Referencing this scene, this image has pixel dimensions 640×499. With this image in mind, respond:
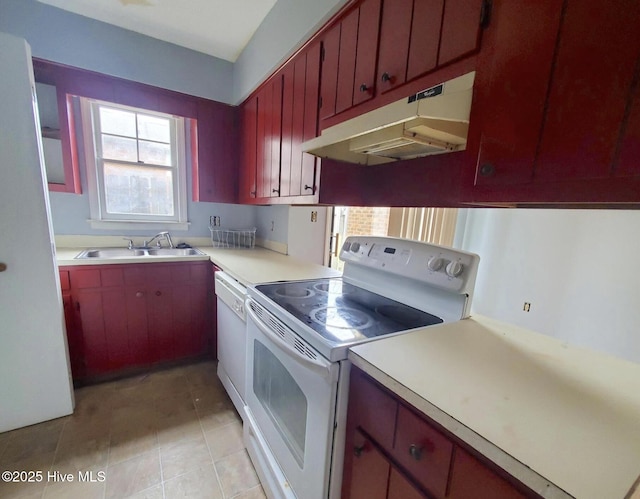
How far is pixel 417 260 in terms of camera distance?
113cm

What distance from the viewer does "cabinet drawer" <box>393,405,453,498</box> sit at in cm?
57

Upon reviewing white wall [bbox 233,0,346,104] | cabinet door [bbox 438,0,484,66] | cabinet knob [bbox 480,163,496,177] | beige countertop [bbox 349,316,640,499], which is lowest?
beige countertop [bbox 349,316,640,499]

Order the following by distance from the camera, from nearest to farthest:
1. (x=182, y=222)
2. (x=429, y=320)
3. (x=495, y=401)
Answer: (x=495, y=401) → (x=429, y=320) → (x=182, y=222)

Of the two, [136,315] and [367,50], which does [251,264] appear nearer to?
[136,315]

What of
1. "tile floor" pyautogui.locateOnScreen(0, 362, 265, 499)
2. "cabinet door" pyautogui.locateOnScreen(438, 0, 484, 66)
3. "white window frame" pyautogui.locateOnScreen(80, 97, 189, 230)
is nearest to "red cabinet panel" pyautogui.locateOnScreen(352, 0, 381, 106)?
"cabinet door" pyautogui.locateOnScreen(438, 0, 484, 66)

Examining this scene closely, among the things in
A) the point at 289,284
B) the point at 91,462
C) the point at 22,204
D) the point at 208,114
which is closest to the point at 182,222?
the point at 208,114

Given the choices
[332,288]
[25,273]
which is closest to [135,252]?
[25,273]

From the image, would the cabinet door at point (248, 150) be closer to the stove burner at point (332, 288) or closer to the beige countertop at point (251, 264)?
the beige countertop at point (251, 264)

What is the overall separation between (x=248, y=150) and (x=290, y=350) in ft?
6.34

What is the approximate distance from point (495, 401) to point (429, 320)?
0.50 meters

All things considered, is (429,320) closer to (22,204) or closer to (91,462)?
(91,462)

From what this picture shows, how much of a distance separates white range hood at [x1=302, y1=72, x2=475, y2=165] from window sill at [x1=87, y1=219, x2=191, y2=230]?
1854 mm

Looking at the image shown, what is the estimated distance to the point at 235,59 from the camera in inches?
97.3

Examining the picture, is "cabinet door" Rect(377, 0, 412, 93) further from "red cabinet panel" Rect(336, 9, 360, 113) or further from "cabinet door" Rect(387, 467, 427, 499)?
"cabinet door" Rect(387, 467, 427, 499)
